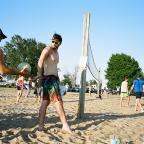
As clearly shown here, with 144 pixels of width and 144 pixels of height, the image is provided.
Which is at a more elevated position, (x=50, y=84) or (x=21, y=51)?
(x=21, y=51)

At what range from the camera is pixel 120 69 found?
82.1 m

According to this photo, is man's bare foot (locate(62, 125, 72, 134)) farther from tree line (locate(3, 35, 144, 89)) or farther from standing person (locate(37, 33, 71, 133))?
tree line (locate(3, 35, 144, 89))

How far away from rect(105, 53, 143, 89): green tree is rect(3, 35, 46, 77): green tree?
1673 cm

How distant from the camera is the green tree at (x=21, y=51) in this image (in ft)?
269

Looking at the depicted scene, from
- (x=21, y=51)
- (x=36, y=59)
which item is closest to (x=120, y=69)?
(x=36, y=59)

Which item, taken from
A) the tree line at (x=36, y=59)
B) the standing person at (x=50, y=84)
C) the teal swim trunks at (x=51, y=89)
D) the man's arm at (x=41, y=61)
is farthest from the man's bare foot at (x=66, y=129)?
the tree line at (x=36, y=59)

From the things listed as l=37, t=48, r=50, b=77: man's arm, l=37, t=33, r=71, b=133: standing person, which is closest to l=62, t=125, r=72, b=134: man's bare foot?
l=37, t=33, r=71, b=133: standing person

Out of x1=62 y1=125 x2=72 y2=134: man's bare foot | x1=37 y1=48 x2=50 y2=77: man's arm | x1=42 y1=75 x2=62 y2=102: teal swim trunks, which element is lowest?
x1=62 y1=125 x2=72 y2=134: man's bare foot

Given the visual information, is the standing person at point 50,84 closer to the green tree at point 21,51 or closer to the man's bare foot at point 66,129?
the man's bare foot at point 66,129

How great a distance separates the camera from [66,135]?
657 cm

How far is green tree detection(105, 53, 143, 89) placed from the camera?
266ft

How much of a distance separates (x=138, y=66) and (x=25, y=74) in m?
78.0

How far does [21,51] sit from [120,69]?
74.0ft

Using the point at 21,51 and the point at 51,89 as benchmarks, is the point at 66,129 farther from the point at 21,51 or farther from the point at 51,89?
→ the point at 21,51
